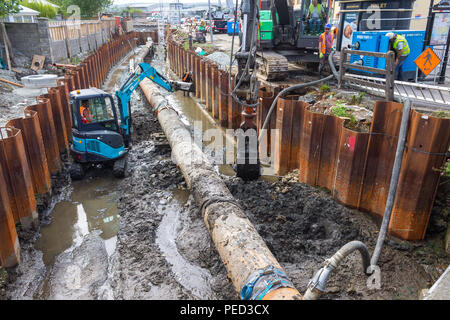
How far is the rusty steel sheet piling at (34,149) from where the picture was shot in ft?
24.4

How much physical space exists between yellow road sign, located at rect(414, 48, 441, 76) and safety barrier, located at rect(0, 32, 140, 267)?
980cm

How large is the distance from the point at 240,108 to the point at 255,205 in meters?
5.99

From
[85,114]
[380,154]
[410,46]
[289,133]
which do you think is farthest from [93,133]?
[410,46]

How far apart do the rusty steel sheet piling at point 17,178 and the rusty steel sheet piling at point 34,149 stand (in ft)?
2.04

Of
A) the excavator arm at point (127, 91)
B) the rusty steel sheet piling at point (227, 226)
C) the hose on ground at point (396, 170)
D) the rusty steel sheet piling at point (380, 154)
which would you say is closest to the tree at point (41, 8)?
the excavator arm at point (127, 91)

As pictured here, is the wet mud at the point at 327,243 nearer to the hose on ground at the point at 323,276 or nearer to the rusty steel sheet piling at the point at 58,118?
the hose on ground at the point at 323,276

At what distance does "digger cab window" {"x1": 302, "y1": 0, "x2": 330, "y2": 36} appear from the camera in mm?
13383

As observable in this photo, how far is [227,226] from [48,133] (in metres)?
5.97

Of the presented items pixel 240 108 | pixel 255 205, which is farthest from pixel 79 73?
pixel 255 205

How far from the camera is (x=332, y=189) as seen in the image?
6.98 metres

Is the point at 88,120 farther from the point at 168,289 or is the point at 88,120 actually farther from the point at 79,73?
the point at 79,73

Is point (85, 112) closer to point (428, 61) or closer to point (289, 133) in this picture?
point (289, 133)
